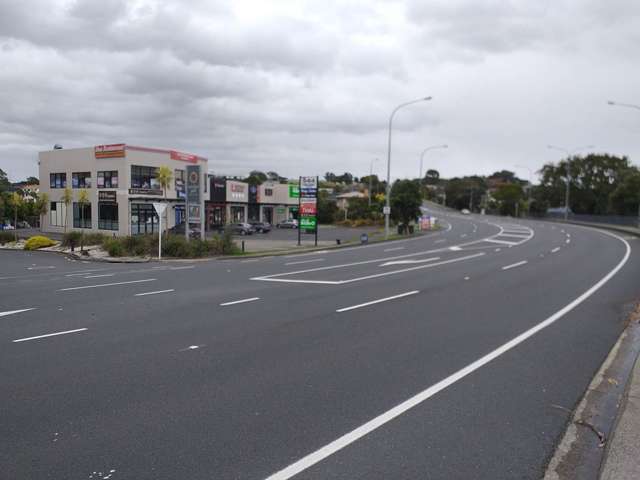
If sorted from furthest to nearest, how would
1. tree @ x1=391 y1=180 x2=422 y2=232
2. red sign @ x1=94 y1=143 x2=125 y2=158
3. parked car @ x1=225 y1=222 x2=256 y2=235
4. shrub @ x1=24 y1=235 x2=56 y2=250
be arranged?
tree @ x1=391 y1=180 x2=422 y2=232 < parked car @ x1=225 y1=222 x2=256 y2=235 < red sign @ x1=94 y1=143 x2=125 y2=158 < shrub @ x1=24 y1=235 x2=56 y2=250

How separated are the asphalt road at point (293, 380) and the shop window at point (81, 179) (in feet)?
127

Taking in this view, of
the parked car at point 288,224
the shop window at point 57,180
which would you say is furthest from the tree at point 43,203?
the parked car at point 288,224

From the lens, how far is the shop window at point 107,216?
49500 mm

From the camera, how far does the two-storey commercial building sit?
4816 cm

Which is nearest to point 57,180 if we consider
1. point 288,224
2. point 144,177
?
point 144,177

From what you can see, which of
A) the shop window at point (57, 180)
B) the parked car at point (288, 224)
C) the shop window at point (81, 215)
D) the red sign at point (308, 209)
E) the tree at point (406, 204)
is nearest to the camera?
the red sign at point (308, 209)

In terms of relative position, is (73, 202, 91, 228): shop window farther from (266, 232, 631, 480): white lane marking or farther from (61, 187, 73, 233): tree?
(266, 232, 631, 480): white lane marking

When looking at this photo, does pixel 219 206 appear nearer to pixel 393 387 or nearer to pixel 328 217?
pixel 328 217

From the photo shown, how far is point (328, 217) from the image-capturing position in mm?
77875

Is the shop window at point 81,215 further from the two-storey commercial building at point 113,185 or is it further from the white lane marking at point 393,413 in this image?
the white lane marking at point 393,413

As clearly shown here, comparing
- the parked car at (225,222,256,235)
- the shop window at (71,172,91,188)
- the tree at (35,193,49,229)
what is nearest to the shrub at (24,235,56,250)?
the shop window at (71,172,91,188)

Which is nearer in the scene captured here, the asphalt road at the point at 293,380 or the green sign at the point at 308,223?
the asphalt road at the point at 293,380

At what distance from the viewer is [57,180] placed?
54312 mm

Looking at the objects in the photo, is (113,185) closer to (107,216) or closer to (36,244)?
(107,216)
